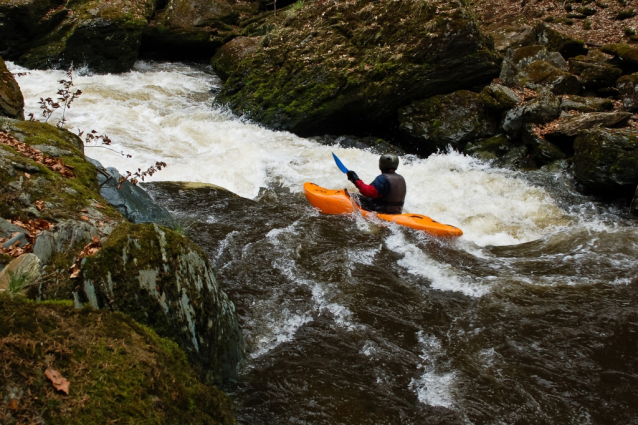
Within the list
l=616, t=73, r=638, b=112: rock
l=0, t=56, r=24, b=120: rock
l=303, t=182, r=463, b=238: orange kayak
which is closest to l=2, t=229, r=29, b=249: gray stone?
l=0, t=56, r=24, b=120: rock

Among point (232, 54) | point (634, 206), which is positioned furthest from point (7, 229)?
point (232, 54)

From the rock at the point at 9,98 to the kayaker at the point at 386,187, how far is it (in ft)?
15.1

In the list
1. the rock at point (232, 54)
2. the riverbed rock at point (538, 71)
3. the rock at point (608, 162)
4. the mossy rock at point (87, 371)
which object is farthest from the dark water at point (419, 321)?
the rock at point (232, 54)

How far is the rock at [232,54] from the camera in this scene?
14609 mm

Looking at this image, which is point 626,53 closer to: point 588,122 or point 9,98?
point 588,122

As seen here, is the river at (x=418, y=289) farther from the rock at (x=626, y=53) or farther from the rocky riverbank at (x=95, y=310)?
the rock at (x=626, y=53)

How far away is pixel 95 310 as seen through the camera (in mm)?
2389

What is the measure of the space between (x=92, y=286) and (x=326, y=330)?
7.41 feet

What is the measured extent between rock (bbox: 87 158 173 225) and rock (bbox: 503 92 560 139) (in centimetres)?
751

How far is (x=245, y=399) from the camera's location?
11.4 feet

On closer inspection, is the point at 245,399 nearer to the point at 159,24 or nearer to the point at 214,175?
the point at 214,175

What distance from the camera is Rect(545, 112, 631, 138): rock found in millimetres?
9352

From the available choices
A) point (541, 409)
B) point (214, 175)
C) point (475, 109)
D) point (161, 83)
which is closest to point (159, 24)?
point (161, 83)

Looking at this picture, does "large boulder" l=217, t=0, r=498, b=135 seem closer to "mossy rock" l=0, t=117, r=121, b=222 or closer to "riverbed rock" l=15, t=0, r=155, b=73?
"riverbed rock" l=15, t=0, r=155, b=73
